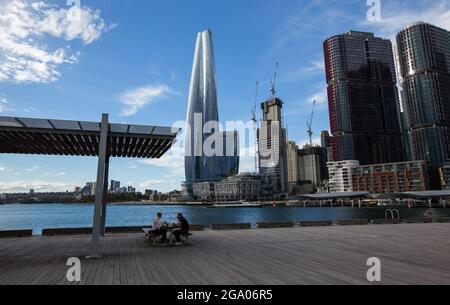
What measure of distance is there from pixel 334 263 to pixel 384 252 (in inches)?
135

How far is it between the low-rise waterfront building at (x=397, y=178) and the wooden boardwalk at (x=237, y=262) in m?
187

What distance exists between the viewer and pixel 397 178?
179250 millimetres

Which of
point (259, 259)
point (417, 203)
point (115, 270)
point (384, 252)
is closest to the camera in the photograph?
point (115, 270)

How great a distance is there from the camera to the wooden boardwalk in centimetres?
820

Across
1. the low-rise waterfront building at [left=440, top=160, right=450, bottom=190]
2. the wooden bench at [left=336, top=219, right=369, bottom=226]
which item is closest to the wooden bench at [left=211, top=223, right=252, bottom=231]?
the wooden bench at [left=336, top=219, right=369, bottom=226]

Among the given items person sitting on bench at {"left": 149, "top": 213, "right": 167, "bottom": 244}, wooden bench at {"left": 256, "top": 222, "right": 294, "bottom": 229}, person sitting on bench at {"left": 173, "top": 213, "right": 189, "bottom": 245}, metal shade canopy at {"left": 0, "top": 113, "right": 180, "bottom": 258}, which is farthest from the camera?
wooden bench at {"left": 256, "top": 222, "right": 294, "bottom": 229}

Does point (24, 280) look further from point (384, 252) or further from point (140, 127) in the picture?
point (384, 252)

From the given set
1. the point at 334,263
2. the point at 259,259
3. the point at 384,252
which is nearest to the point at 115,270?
the point at 259,259

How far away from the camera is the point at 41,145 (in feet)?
48.5

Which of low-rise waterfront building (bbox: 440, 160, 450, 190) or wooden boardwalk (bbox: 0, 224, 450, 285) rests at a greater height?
low-rise waterfront building (bbox: 440, 160, 450, 190)

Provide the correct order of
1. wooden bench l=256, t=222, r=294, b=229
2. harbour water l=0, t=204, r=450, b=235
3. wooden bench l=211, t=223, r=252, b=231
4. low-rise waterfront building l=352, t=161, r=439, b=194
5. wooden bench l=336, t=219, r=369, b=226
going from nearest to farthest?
1. wooden bench l=211, t=223, r=252, b=231
2. wooden bench l=256, t=222, r=294, b=229
3. wooden bench l=336, t=219, r=369, b=226
4. harbour water l=0, t=204, r=450, b=235
5. low-rise waterfront building l=352, t=161, r=439, b=194

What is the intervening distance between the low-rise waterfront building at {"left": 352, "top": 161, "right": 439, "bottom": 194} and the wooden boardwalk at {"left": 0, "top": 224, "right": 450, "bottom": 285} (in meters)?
187

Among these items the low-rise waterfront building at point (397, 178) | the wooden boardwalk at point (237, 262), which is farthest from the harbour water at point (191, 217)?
the low-rise waterfront building at point (397, 178)

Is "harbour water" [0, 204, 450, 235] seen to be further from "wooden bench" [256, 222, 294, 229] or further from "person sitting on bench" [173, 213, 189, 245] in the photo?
"person sitting on bench" [173, 213, 189, 245]
